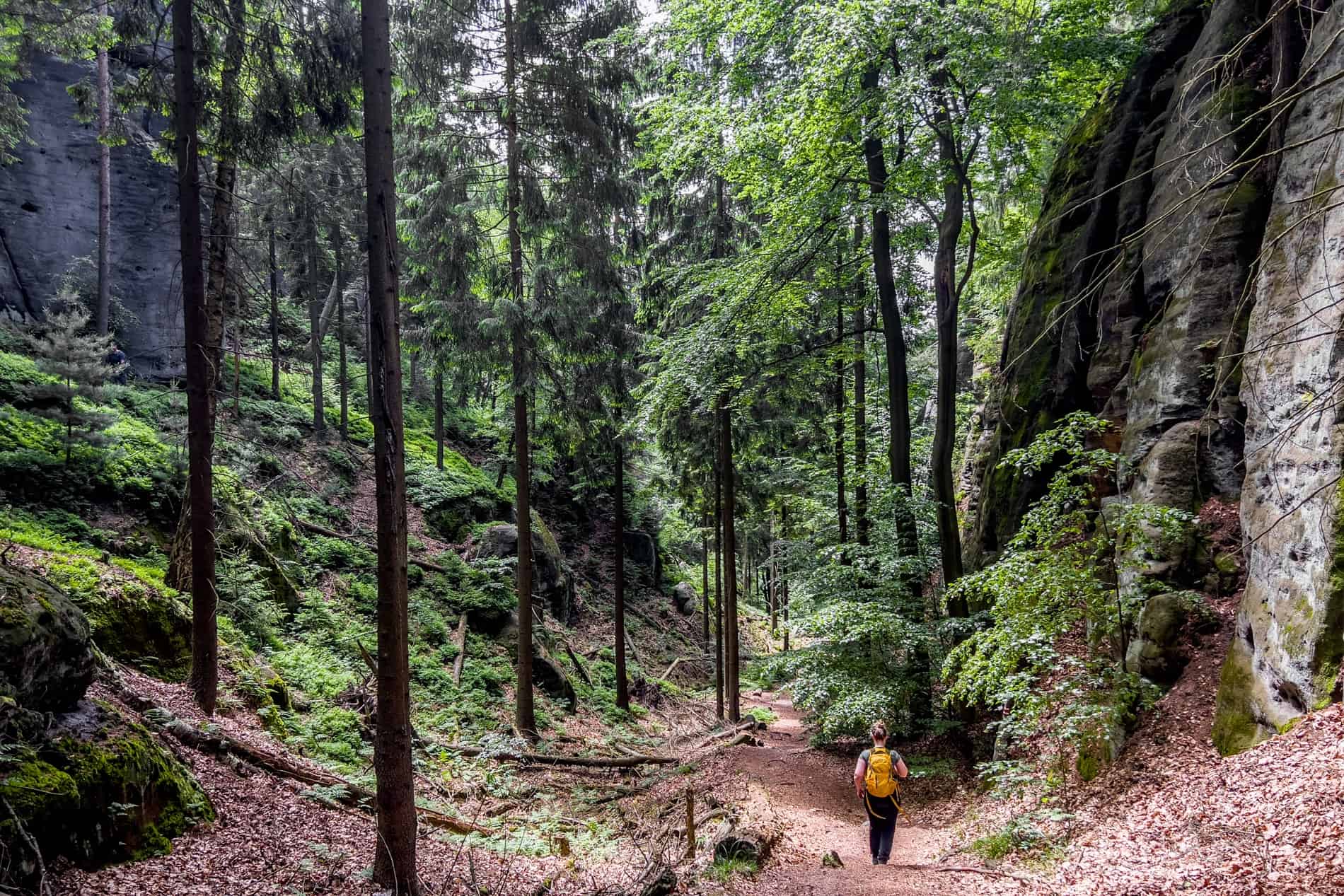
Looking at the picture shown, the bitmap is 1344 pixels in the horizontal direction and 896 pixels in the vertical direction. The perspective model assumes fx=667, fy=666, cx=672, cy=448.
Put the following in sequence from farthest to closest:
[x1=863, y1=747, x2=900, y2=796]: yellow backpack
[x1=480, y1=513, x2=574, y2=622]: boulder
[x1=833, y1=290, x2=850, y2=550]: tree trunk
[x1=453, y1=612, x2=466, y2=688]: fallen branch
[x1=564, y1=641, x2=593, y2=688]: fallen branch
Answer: [x1=480, y1=513, x2=574, y2=622]: boulder, [x1=564, y1=641, x2=593, y2=688]: fallen branch, [x1=833, y1=290, x2=850, y2=550]: tree trunk, [x1=453, y1=612, x2=466, y2=688]: fallen branch, [x1=863, y1=747, x2=900, y2=796]: yellow backpack

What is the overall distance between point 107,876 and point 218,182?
31.1 ft

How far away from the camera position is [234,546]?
1201cm

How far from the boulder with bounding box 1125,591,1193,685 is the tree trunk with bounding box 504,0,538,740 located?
32.3 ft

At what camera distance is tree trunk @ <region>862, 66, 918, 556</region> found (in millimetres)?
12133

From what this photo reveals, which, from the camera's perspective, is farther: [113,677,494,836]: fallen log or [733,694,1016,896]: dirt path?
[113,677,494,836]: fallen log

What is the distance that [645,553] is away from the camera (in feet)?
98.3

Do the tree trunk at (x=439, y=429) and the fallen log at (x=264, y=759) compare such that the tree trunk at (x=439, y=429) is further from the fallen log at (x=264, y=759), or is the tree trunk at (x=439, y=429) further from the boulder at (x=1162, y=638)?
the boulder at (x=1162, y=638)

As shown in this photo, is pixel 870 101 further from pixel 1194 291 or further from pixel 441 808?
pixel 441 808

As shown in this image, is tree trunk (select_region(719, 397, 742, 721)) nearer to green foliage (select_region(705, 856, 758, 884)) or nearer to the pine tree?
green foliage (select_region(705, 856, 758, 884))

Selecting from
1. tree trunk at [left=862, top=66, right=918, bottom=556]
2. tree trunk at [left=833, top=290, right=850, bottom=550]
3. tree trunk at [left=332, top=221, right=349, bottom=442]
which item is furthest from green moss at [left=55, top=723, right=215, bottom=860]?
tree trunk at [left=332, top=221, right=349, bottom=442]

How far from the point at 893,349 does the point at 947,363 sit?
1.29m

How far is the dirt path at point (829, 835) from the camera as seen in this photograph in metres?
6.60

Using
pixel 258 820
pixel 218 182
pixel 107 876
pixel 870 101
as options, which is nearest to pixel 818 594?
pixel 870 101

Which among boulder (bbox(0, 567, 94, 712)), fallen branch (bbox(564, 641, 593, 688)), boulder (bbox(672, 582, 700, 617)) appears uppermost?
boulder (bbox(0, 567, 94, 712))
